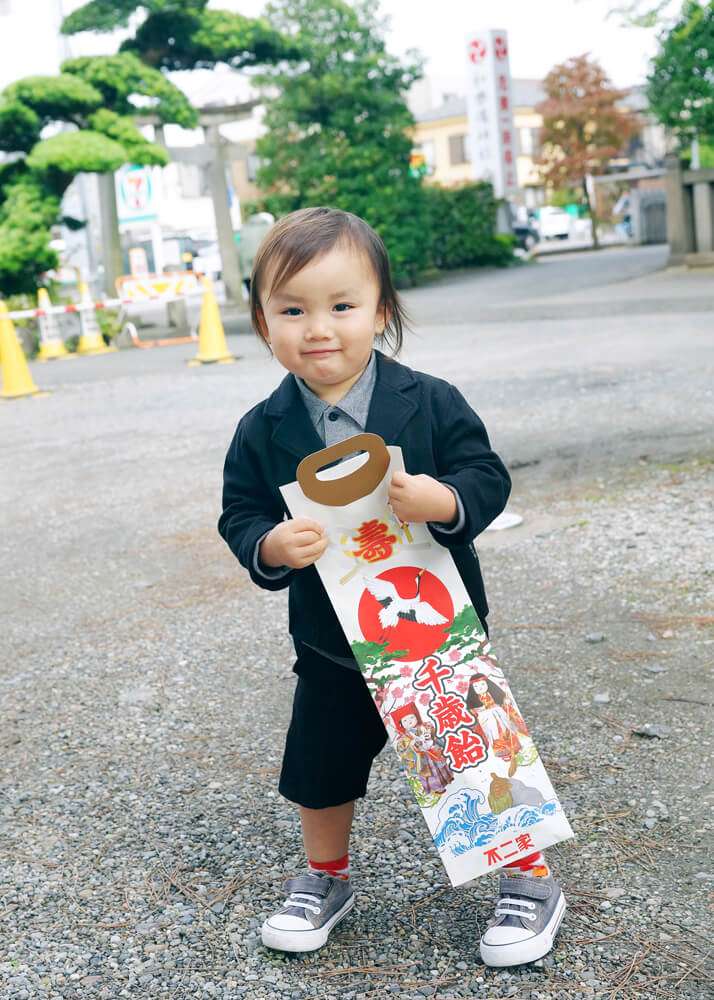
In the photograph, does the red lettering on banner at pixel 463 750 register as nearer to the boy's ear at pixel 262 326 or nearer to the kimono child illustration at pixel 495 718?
the kimono child illustration at pixel 495 718

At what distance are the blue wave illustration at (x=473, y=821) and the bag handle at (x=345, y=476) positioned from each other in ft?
1.62

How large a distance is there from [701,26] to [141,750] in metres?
14.0

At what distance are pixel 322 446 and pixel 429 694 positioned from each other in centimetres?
43

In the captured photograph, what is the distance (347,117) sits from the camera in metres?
20.4

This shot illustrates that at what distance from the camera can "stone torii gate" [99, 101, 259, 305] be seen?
1565 centimetres

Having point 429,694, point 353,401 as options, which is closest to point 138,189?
point 353,401

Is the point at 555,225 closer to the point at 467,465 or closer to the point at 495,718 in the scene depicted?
the point at 467,465

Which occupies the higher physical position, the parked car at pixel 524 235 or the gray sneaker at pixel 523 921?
the parked car at pixel 524 235

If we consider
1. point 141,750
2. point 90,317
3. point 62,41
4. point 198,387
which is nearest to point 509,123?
point 62,41

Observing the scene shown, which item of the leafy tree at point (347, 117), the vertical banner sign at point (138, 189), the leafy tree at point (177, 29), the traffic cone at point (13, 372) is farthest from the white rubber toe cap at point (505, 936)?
the vertical banner sign at point (138, 189)

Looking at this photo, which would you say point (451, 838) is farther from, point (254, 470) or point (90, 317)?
point (90, 317)

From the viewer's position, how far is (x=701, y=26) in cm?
1437

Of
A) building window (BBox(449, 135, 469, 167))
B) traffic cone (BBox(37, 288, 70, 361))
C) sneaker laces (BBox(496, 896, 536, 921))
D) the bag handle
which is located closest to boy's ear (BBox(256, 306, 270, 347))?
the bag handle

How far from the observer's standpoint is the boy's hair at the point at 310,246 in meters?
1.81
